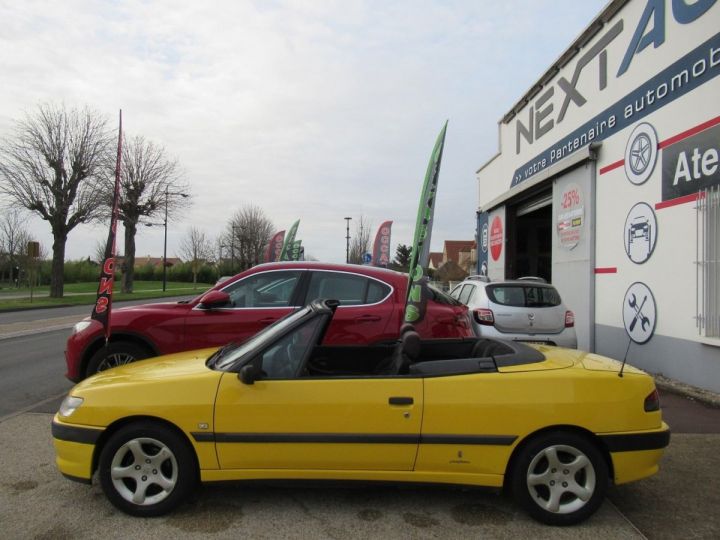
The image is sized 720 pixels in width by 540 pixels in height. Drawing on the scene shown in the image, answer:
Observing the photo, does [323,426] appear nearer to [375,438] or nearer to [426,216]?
[375,438]

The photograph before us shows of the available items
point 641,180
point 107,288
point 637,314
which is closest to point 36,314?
Result: point 107,288

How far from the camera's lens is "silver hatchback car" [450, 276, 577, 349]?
788cm

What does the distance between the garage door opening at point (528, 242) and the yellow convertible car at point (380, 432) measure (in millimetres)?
13682

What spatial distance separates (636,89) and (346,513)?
849 cm

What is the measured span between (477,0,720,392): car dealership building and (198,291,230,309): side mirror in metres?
5.07

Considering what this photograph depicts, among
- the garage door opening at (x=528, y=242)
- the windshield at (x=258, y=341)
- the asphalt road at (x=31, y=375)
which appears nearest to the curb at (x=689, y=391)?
the windshield at (x=258, y=341)

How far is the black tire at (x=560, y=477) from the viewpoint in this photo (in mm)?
3193

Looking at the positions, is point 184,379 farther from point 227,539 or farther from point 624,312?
point 624,312

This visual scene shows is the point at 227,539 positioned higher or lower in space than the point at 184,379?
lower

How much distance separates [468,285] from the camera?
9.41 meters

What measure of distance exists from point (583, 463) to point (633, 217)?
664cm

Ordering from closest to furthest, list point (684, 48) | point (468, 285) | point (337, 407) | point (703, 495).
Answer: point (337, 407) < point (703, 495) < point (684, 48) < point (468, 285)

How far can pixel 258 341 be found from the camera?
3.62 meters

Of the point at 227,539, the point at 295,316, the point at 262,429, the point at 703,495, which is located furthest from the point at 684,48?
the point at 227,539
